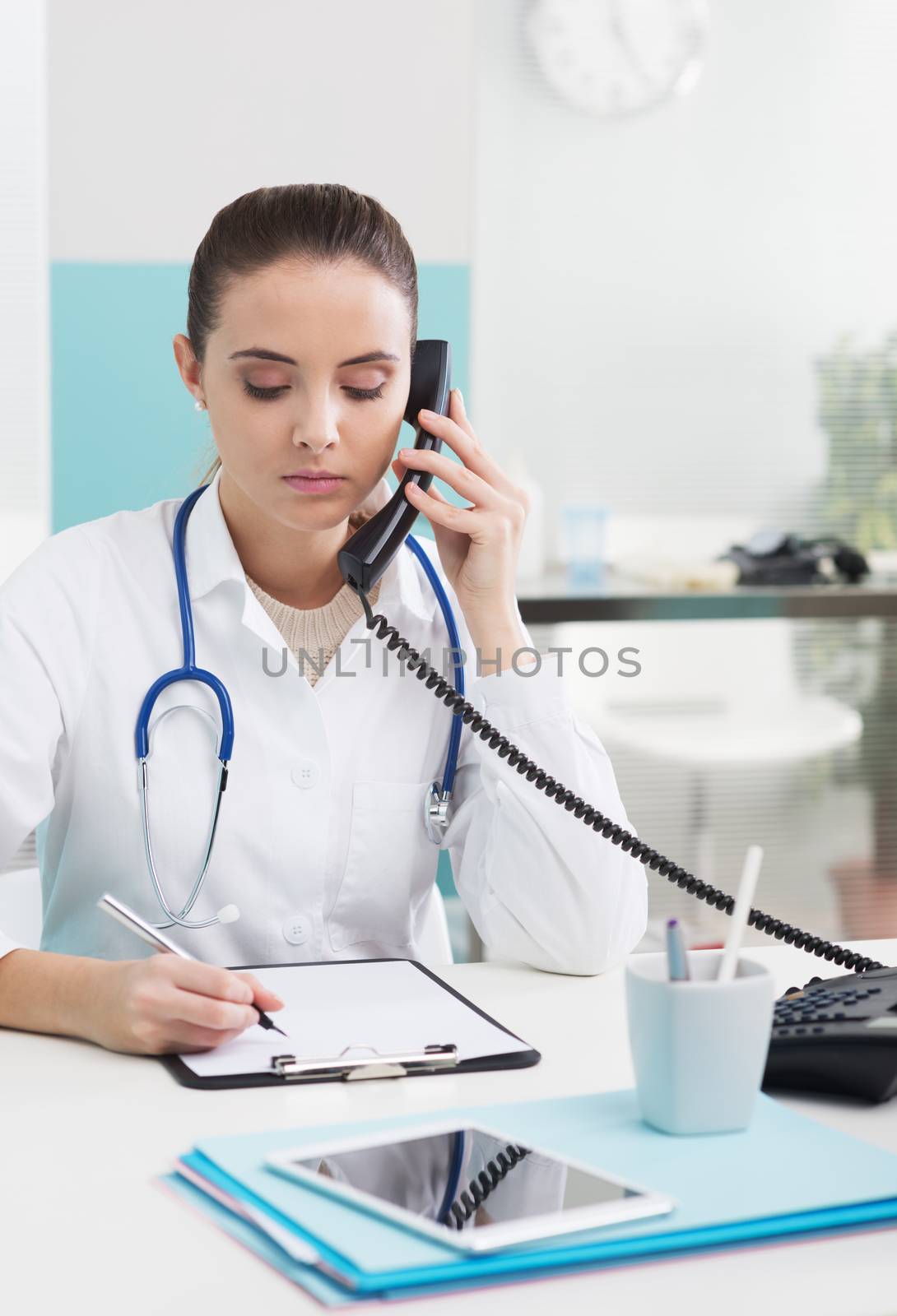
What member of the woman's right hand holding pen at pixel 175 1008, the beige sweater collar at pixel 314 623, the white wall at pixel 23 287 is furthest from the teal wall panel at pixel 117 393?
the woman's right hand holding pen at pixel 175 1008

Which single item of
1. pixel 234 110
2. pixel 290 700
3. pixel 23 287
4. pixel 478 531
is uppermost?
pixel 234 110

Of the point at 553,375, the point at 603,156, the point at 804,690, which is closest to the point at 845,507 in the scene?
the point at 804,690

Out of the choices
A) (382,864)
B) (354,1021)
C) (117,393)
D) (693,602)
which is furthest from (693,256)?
(354,1021)

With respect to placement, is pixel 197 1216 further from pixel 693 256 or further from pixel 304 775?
pixel 693 256

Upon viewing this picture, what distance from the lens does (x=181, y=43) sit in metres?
2.74

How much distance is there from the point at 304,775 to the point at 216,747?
9 centimetres

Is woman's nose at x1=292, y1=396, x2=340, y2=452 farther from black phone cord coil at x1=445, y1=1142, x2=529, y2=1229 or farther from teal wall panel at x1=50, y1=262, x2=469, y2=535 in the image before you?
teal wall panel at x1=50, y1=262, x2=469, y2=535

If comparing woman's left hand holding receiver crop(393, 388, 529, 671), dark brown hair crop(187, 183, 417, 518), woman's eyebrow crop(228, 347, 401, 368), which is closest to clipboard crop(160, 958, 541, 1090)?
woman's left hand holding receiver crop(393, 388, 529, 671)

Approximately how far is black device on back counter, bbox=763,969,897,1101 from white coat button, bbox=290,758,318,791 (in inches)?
22.6

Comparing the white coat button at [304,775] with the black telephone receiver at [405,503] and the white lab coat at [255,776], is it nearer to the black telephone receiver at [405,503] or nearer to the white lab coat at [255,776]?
the white lab coat at [255,776]

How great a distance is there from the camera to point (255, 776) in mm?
1377

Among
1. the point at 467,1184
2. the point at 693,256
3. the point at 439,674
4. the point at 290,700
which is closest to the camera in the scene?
the point at 467,1184

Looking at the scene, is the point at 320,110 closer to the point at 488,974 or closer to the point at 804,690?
the point at 804,690

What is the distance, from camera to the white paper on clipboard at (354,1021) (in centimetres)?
96
